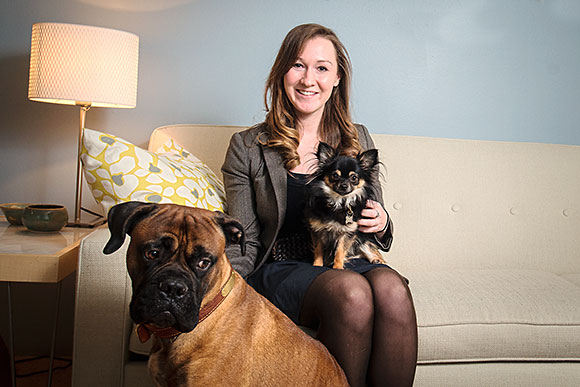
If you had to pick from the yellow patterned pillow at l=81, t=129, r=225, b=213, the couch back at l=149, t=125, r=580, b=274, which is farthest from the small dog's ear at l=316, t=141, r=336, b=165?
the couch back at l=149, t=125, r=580, b=274

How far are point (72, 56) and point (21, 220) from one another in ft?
2.48

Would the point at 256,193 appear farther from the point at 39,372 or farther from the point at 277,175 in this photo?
the point at 39,372

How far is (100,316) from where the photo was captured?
192 centimetres

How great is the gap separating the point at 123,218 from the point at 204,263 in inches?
8.9

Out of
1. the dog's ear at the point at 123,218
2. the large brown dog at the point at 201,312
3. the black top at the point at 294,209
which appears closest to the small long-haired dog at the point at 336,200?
the black top at the point at 294,209

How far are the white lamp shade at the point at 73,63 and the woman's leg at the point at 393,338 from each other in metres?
1.54

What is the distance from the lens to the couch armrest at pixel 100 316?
74.8 inches

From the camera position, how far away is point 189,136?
2.86 m

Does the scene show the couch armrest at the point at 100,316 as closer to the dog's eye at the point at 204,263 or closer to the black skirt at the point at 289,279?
the black skirt at the point at 289,279

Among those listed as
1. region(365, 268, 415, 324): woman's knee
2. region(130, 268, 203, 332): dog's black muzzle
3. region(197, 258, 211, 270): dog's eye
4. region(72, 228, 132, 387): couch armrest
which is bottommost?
region(72, 228, 132, 387): couch armrest

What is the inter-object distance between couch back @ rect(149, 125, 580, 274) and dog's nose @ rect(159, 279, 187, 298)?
1.59 meters

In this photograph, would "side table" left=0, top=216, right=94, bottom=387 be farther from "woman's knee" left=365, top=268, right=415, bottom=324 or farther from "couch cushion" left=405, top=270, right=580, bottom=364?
"couch cushion" left=405, top=270, right=580, bottom=364

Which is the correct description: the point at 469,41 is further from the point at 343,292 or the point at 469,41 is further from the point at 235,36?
the point at 343,292

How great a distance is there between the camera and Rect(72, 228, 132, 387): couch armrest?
1.90 m
